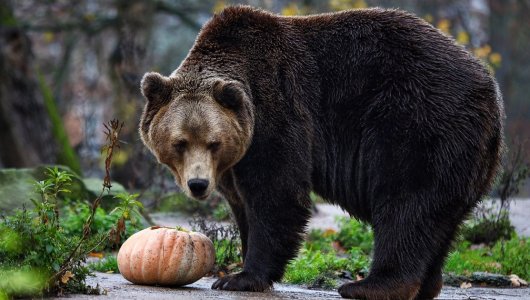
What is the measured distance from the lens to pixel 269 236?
648cm

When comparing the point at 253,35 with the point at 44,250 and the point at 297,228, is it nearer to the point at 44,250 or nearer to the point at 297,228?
the point at 297,228

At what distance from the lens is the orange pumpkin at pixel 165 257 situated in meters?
6.21

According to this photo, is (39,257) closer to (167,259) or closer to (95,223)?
(167,259)

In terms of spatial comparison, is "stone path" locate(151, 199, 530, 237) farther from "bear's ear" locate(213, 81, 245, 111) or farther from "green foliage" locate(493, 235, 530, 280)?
"bear's ear" locate(213, 81, 245, 111)

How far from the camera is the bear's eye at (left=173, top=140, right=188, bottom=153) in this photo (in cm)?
634

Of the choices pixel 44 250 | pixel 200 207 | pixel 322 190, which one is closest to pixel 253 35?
pixel 322 190

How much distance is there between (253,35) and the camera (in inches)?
273

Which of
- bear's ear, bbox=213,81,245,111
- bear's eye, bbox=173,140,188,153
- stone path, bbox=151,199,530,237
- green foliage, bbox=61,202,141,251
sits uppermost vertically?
bear's ear, bbox=213,81,245,111

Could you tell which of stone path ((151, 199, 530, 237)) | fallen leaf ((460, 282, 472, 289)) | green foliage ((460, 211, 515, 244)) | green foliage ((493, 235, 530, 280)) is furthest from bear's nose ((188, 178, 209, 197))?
green foliage ((460, 211, 515, 244))

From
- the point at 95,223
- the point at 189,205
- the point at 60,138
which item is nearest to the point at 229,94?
the point at 95,223

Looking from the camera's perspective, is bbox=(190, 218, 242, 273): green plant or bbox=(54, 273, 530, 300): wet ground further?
bbox=(190, 218, 242, 273): green plant

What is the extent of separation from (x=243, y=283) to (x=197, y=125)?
1160 mm

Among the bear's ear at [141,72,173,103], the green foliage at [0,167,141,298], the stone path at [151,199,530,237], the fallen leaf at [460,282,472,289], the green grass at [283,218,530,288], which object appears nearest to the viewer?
the green foliage at [0,167,141,298]

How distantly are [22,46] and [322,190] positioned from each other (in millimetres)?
10411
